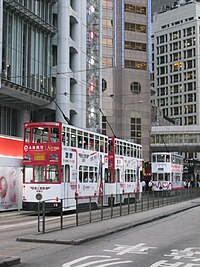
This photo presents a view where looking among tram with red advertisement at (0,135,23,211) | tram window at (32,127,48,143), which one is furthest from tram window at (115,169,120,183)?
tram window at (32,127,48,143)

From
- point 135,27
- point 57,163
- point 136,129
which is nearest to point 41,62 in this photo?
point 57,163

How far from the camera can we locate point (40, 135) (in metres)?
24.5

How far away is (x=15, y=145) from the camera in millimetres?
30281

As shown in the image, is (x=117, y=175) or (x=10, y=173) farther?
(x=117, y=175)

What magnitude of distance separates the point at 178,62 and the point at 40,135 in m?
131

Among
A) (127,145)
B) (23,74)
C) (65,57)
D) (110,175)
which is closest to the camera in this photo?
(110,175)

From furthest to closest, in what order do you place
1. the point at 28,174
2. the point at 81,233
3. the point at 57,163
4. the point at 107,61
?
the point at 107,61 < the point at 28,174 < the point at 57,163 < the point at 81,233

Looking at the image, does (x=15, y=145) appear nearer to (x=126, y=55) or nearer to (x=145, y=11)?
(x=126, y=55)

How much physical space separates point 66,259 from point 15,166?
19147mm

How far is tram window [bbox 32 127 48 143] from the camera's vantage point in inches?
953

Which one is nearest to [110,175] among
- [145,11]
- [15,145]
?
[15,145]

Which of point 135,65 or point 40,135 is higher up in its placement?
point 135,65

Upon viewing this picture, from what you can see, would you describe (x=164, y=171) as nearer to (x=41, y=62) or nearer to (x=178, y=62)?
(x=41, y=62)

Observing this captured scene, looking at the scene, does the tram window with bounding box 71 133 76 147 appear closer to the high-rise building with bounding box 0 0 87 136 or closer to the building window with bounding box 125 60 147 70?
the high-rise building with bounding box 0 0 87 136
